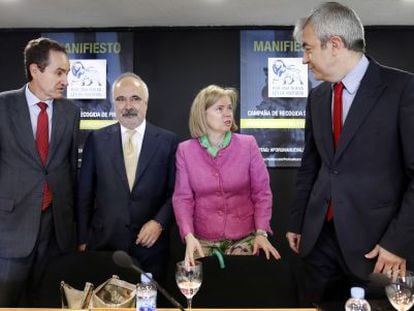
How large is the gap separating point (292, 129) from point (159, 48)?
1.66 metres

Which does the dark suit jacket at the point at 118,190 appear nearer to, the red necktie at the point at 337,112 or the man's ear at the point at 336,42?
the red necktie at the point at 337,112

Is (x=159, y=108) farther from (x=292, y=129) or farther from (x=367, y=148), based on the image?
(x=367, y=148)

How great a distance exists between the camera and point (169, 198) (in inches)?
116

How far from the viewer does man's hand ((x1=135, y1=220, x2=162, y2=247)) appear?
281 centimetres

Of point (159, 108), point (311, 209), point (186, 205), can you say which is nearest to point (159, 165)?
point (186, 205)

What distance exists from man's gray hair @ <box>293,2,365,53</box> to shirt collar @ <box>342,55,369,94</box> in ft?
0.18

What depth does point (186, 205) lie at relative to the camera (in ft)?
8.93

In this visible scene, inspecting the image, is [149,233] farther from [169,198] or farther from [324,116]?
[324,116]

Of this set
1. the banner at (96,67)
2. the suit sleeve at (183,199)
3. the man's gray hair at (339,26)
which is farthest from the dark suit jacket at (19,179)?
the banner at (96,67)

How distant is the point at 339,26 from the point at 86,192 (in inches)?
69.0

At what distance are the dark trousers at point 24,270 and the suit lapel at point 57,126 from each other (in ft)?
1.11

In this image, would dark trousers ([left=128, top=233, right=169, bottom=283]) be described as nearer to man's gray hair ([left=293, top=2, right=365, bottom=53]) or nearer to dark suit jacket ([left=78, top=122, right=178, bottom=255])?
dark suit jacket ([left=78, top=122, right=178, bottom=255])

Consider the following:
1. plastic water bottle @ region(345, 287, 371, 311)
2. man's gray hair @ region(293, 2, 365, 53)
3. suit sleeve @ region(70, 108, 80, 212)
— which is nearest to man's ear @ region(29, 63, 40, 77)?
suit sleeve @ region(70, 108, 80, 212)

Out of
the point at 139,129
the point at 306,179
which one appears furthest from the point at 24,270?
the point at 306,179
